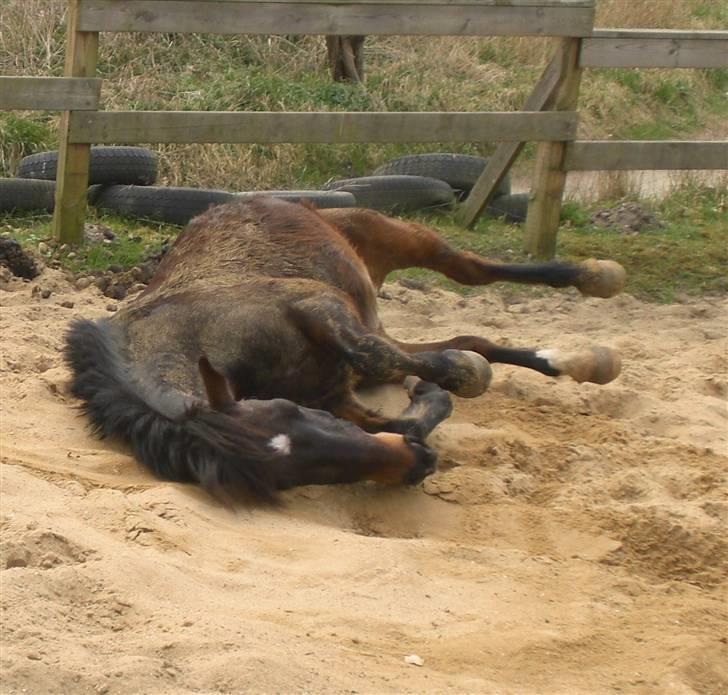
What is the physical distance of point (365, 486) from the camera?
17.1 ft

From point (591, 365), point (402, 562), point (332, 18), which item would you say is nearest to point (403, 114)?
point (332, 18)

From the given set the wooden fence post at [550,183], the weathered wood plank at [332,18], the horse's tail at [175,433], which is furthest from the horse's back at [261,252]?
the wooden fence post at [550,183]

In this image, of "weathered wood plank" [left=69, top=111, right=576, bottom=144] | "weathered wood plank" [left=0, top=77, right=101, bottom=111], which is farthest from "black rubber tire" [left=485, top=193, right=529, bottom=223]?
"weathered wood plank" [left=0, top=77, right=101, bottom=111]

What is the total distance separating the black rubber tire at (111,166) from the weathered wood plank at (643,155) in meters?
3.11

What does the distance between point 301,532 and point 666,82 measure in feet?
46.0

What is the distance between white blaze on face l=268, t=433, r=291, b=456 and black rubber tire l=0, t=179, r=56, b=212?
4850 mm

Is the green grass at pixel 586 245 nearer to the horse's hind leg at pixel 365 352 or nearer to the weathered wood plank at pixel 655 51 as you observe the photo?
the weathered wood plank at pixel 655 51

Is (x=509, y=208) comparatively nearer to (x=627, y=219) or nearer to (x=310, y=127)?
(x=627, y=219)

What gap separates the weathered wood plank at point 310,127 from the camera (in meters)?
8.14

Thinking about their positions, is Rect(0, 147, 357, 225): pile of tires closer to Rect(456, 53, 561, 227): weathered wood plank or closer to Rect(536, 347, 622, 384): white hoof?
Rect(456, 53, 561, 227): weathered wood plank

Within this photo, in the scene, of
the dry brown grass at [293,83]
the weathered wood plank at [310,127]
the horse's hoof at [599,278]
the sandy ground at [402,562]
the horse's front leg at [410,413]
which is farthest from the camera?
the dry brown grass at [293,83]

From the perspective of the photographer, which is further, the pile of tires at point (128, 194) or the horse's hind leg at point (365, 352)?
the pile of tires at point (128, 194)

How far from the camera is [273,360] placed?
5.56 metres

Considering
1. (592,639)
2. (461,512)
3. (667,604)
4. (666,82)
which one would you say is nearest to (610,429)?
(461,512)
